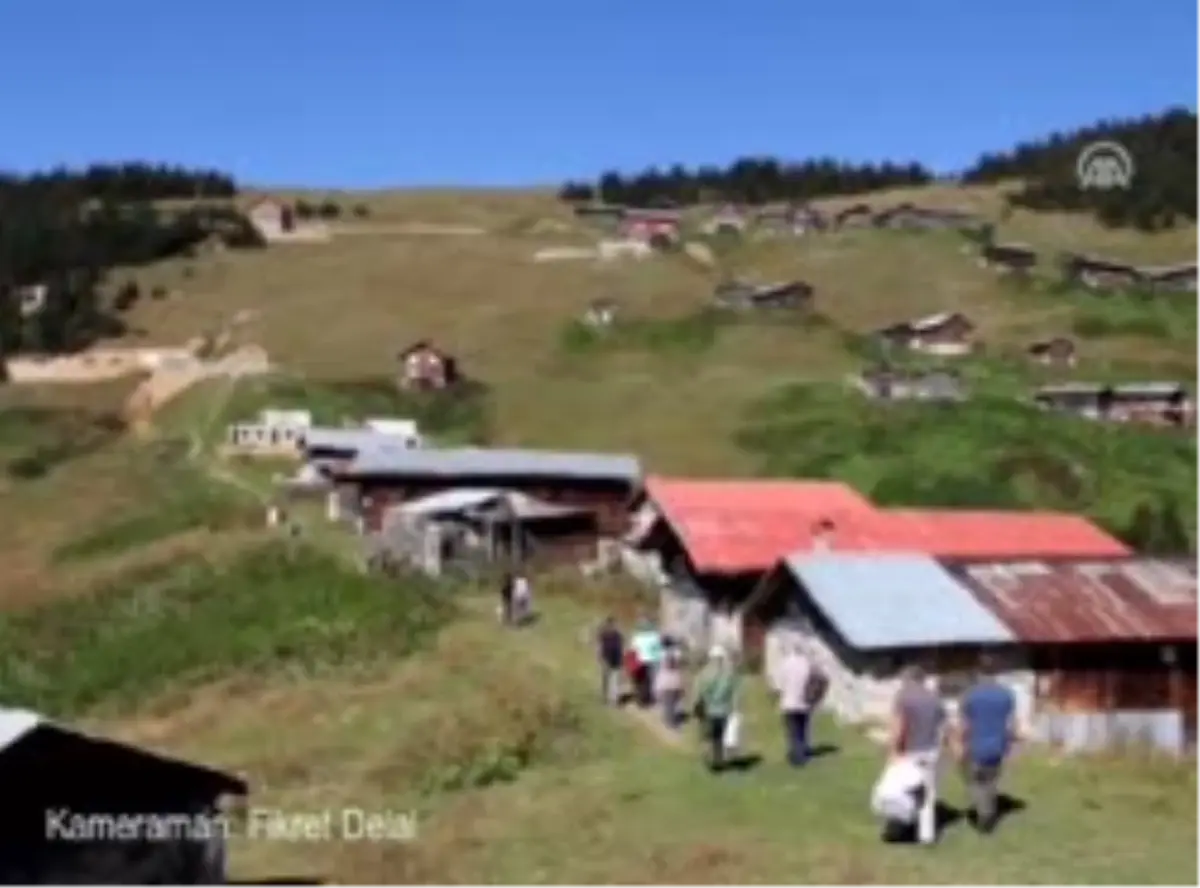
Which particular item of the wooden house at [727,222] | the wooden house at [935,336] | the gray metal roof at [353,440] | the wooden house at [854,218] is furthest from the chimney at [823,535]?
the wooden house at [854,218]

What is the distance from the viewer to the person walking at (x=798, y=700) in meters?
23.4

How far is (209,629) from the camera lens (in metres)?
44.8

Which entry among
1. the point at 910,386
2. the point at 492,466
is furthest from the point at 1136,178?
the point at 492,466

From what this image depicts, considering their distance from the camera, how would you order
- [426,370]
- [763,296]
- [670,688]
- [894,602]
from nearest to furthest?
[670,688]
[894,602]
[426,370]
[763,296]

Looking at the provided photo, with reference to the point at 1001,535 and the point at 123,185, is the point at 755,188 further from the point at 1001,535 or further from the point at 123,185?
the point at 1001,535

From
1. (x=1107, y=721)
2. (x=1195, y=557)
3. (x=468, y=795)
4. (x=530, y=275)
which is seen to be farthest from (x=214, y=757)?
(x=530, y=275)

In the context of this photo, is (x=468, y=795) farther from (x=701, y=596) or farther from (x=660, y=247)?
(x=660, y=247)

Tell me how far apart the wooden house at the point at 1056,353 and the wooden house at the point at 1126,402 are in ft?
33.0

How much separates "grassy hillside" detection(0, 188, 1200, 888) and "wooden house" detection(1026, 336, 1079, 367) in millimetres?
1507

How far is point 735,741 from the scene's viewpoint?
24844 millimetres

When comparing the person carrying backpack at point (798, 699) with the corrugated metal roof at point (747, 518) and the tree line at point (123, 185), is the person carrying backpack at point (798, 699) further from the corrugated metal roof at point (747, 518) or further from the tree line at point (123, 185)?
the tree line at point (123, 185)

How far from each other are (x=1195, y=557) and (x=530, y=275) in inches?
3524

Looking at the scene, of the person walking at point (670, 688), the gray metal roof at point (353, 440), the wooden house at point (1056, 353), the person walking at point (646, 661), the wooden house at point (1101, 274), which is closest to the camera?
the person walking at point (670, 688)

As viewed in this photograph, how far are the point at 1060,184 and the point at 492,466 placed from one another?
113 m
